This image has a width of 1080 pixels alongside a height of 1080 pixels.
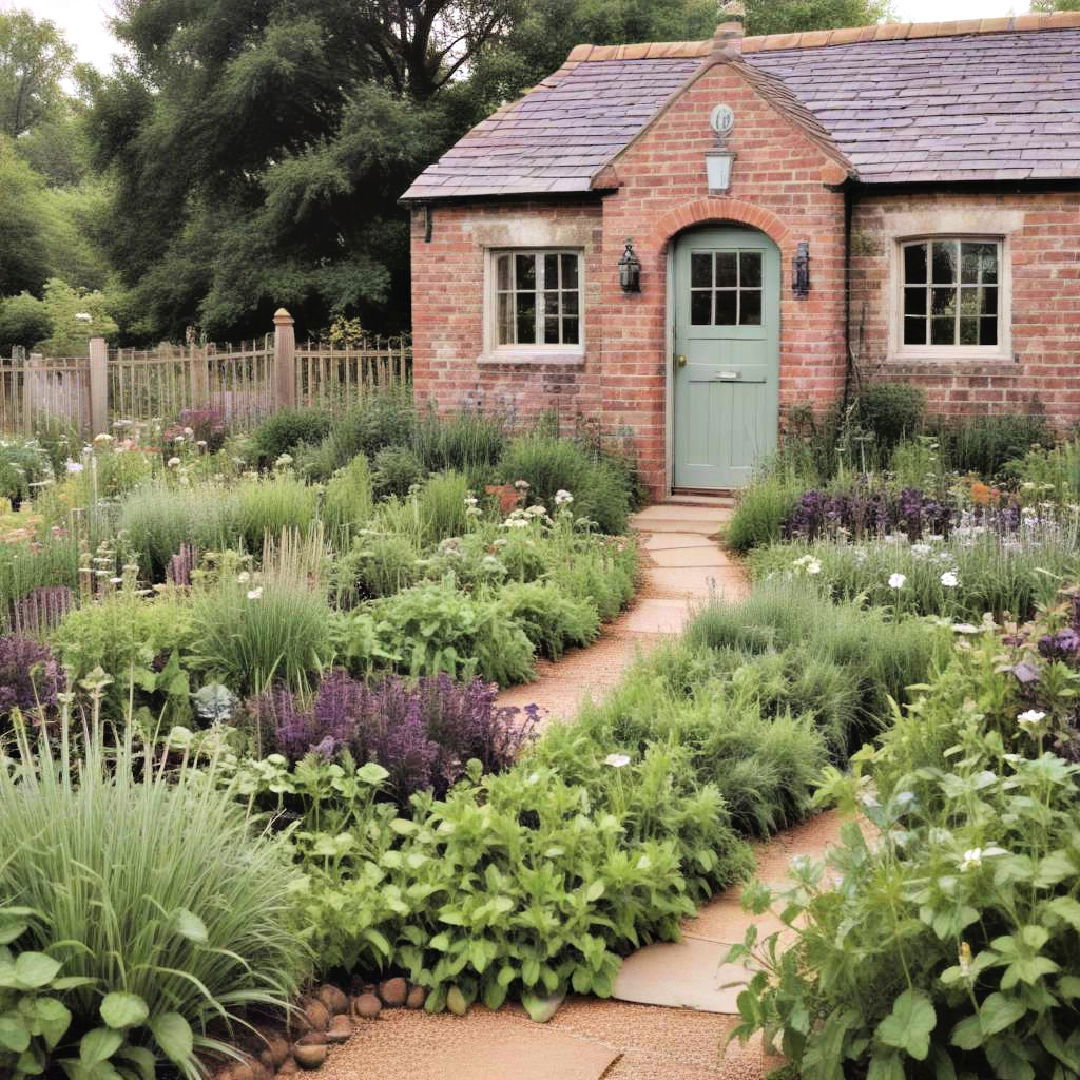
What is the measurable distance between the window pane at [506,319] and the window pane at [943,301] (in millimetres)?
3845

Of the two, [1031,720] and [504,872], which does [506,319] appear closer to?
[504,872]

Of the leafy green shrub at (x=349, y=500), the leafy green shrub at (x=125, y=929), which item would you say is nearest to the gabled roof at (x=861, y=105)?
the leafy green shrub at (x=349, y=500)

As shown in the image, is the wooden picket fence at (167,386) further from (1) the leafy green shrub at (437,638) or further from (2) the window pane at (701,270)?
Answer: (1) the leafy green shrub at (437,638)

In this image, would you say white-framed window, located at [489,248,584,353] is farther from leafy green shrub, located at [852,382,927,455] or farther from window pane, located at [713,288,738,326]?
leafy green shrub, located at [852,382,927,455]

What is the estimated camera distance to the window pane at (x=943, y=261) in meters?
13.1

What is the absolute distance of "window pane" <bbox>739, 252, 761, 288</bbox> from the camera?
1321cm

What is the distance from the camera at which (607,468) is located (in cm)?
1249

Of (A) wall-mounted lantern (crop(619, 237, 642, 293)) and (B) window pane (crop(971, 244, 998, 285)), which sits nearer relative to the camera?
(B) window pane (crop(971, 244, 998, 285))

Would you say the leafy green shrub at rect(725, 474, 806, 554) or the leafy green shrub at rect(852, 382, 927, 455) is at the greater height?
the leafy green shrub at rect(852, 382, 927, 455)

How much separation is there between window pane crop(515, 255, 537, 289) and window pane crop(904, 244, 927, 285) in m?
3.39

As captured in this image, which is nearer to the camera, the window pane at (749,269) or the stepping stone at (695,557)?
the stepping stone at (695,557)

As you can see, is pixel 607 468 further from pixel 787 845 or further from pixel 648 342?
pixel 787 845

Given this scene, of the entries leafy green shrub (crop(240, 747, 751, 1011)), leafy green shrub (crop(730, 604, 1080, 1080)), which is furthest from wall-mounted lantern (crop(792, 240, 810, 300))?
leafy green shrub (crop(730, 604, 1080, 1080))

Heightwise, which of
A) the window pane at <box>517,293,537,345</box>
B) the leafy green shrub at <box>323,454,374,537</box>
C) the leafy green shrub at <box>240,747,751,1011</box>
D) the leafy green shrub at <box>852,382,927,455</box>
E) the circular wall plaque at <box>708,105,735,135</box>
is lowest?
the leafy green shrub at <box>240,747,751,1011</box>
